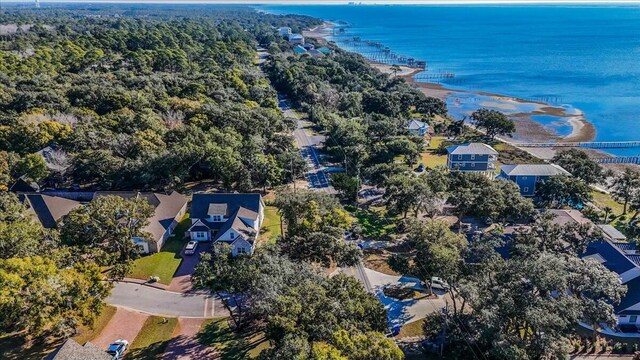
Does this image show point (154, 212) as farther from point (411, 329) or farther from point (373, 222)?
point (411, 329)

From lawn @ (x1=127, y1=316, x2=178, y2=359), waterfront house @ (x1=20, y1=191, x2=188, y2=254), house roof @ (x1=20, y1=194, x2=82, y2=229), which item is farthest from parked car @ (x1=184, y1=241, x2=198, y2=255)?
house roof @ (x1=20, y1=194, x2=82, y2=229)

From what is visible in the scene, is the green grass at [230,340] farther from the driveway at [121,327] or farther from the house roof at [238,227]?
the house roof at [238,227]

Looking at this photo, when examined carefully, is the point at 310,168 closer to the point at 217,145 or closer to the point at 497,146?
the point at 217,145

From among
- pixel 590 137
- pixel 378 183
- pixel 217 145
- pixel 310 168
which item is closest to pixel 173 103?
pixel 217 145

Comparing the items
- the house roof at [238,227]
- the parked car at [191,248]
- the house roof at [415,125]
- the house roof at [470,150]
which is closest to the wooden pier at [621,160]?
the house roof at [470,150]

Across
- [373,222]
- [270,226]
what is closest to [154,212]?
[270,226]
